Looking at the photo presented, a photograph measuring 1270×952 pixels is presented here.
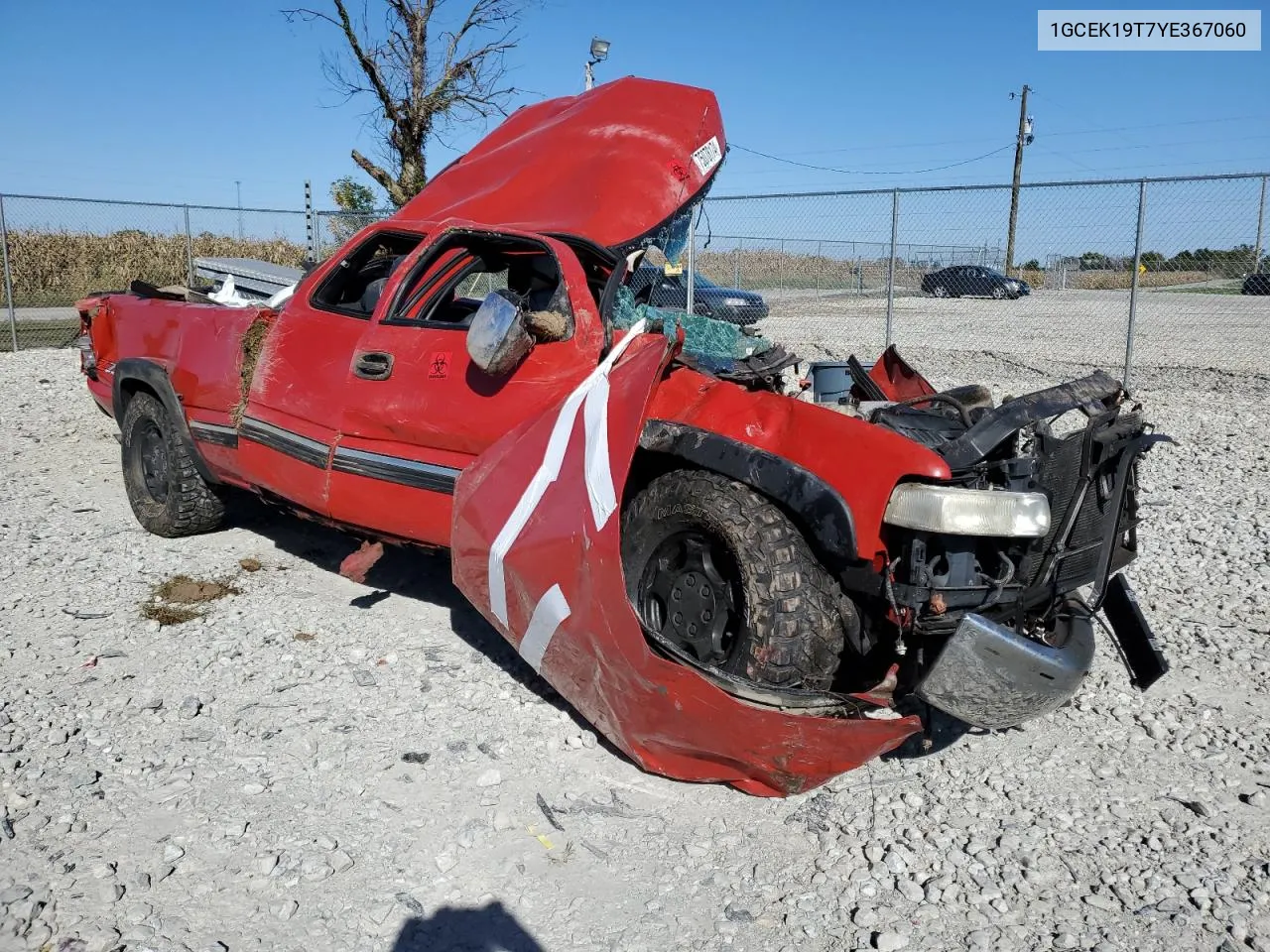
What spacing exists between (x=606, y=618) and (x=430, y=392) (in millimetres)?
1622

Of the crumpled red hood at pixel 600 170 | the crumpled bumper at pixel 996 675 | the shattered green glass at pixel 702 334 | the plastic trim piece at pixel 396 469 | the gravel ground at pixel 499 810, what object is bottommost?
the gravel ground at pixel 499 810

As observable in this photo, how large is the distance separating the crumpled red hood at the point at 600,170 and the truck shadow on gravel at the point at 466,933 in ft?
10.2

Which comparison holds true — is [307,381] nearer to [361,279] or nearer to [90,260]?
[361,279]

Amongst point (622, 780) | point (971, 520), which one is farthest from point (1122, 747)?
point (622, 780)

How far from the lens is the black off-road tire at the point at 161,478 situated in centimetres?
564

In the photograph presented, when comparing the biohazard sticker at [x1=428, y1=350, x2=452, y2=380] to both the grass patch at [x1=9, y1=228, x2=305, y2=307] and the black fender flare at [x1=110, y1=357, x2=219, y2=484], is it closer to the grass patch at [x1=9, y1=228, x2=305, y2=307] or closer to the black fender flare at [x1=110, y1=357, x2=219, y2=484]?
the black fender flare at [x1=110, y1=357, x2=219, y2=484]

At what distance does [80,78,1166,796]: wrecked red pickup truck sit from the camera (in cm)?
296

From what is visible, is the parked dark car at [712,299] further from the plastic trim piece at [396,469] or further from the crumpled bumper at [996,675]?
the crumpled bumper at [996,675]

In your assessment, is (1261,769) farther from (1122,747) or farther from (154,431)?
(154,431)

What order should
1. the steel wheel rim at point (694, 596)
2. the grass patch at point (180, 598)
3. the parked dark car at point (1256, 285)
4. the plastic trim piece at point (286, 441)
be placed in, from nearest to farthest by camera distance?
the steel wheel rim at point (694, 596), the plastic trim piece at point (286, 441), the grass patch at point (180, 598), the parked dark car at point (1256, 285)

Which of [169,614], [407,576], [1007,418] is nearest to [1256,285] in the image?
[1007,418]

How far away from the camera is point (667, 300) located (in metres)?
13.6

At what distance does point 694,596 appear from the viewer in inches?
134

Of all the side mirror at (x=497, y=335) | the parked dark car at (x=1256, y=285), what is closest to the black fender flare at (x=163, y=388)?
the side mirror at (x=497, y=335)
